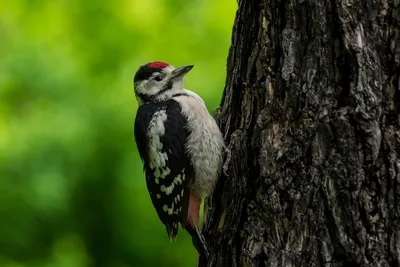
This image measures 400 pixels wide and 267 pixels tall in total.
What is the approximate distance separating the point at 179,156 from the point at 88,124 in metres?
0.63

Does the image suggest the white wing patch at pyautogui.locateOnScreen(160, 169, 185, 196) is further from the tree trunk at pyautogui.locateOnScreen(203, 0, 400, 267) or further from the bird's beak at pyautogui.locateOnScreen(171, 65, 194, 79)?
the tree trunk at pyautogui.locateOnScreen(203, 0, 400, 267)

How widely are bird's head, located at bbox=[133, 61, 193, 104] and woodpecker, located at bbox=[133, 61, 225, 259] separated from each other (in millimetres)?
218

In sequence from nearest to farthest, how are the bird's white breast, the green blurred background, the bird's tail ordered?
the bird's tail
the bird's white breast
the green blurred background

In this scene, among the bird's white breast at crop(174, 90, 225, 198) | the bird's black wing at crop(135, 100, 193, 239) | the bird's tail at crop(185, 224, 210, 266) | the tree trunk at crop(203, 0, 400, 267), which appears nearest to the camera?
the tree trunk at crop(203, 0, 400, 267)

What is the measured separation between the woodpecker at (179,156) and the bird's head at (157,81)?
218 mm

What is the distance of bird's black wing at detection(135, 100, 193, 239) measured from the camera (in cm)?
414

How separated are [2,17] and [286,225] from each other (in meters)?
2.98

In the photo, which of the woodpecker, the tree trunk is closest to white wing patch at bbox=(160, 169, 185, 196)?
the woodpecker

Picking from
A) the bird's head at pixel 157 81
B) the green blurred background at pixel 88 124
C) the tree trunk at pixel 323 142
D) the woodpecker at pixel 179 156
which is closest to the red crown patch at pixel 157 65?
the bird's head at pixel 157 81

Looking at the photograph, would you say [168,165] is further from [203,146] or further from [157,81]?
[157,81]

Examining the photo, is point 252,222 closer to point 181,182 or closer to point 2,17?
point 181,182

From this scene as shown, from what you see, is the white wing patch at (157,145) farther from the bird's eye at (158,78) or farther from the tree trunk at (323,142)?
the tree trunk at (323,142)

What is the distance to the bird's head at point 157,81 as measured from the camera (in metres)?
4.53

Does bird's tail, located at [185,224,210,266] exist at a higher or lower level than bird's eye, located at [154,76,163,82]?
lower
